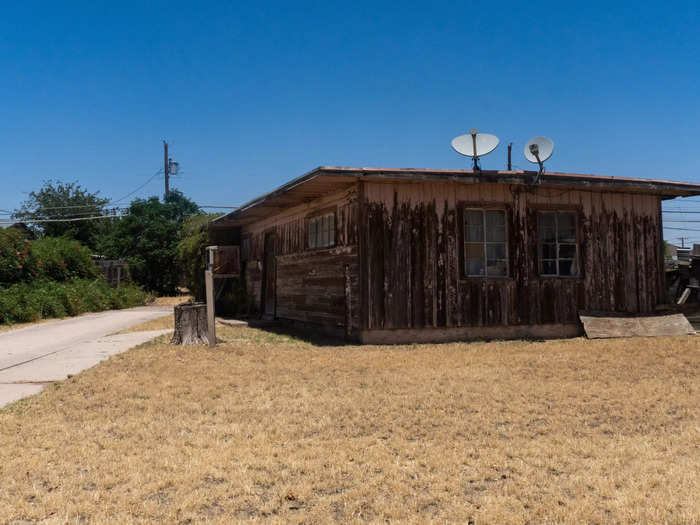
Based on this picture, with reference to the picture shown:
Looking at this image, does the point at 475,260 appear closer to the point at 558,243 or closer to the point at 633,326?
the point at 558,243

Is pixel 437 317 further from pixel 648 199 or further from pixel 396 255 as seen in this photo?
pixel 648 199

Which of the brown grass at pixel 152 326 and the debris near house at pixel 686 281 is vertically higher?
the debris near house at pixel 686 281

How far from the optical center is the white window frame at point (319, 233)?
37.9ft

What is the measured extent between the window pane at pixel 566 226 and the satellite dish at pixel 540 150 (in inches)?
47.4

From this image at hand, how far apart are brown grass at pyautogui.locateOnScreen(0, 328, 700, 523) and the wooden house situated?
272 cm

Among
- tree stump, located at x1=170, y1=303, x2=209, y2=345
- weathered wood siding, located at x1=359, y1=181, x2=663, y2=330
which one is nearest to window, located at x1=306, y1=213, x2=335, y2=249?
weathered wood siding, located at x1=359, y1=181, x2=663, y2=330

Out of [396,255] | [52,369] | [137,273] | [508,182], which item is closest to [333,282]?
[396,255]

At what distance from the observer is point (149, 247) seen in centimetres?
2820

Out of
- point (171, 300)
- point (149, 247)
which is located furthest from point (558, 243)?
point (149, 247)

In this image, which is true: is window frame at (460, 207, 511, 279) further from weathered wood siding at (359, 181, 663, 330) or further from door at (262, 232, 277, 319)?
door at (262, 232, 277, 319)

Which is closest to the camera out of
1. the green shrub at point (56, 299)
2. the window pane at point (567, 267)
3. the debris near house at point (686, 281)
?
the window pane at point (567, 267)

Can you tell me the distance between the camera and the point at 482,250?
10914mm

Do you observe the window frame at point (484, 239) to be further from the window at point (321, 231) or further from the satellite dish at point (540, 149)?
the window at point (321, 231)

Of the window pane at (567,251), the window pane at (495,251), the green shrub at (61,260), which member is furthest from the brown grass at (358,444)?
the green shrub at (61,260)
